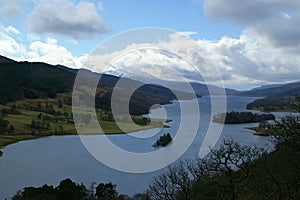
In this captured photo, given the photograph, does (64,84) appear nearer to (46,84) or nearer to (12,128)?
(46,84)

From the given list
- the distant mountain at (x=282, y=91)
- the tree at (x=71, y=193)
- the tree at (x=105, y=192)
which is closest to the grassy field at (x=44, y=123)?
the tree at (x=105, y=192)

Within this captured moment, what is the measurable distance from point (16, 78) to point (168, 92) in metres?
67.2

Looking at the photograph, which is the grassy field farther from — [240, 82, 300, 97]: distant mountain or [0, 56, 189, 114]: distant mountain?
[240, 82, 300, 97]: distant mountain

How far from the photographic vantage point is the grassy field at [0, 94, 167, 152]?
4262cm

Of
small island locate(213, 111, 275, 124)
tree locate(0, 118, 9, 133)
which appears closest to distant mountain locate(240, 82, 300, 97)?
small island locate(213, 111, 275, 124)

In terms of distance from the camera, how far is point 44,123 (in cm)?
4756

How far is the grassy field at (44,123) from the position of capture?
1678 inches

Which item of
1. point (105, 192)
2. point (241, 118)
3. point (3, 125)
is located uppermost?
point (3, 125)

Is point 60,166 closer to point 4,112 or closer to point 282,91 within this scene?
point 4,112

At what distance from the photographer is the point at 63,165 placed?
85.7 feet

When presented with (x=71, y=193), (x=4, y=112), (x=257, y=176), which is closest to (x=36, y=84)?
(x=4, y=112)

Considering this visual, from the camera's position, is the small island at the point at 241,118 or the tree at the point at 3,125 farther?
the small island at the point at 241,118

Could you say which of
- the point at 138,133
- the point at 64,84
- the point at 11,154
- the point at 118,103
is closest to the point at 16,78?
the point at 64,84

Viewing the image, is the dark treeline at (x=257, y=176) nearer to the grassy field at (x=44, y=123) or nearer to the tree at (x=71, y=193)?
the tree at (x=71, y=193)
